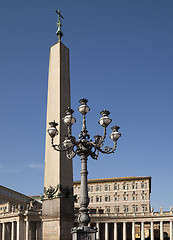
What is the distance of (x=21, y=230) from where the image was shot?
74875 mm

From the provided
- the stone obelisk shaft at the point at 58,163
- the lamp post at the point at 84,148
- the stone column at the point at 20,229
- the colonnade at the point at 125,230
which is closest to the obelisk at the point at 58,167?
the stone obelisk shaft at the point at 58,163

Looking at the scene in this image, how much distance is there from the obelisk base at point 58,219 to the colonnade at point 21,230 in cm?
5993

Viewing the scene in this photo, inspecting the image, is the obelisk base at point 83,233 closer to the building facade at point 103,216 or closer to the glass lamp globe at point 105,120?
the glass lamp globe at point 105,120

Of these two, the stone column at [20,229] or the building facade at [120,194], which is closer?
the stone column at [20,229]

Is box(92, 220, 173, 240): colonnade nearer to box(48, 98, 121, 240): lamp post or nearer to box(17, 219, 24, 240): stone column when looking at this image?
box(17, 219, 24, 240): stone column

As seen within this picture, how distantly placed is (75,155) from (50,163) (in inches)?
147

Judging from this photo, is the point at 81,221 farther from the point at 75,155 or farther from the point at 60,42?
the point at 60,42

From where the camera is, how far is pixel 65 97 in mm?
19000

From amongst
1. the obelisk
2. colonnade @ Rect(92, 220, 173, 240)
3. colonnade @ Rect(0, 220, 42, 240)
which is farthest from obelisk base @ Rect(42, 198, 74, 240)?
colonnade @ Rect(92, 220, 173, 240)

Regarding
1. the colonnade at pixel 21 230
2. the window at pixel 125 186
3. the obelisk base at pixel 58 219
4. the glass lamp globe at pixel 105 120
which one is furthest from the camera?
the window at pixel 125 186

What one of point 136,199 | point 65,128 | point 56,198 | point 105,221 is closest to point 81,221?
point 56,198

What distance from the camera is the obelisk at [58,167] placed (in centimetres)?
1706

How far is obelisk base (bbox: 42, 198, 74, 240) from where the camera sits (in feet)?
A: 55.4

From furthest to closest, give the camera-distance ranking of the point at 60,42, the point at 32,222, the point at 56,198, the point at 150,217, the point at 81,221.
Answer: the point at 150,217 < the point at 32,222 < the point at 60,42 < the point at 56,198 < the point at 81,221
